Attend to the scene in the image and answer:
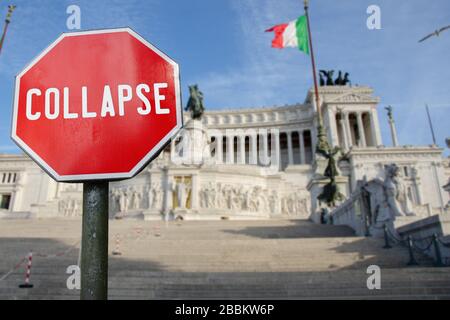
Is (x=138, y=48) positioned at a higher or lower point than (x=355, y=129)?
lower

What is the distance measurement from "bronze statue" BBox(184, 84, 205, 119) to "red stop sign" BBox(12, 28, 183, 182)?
3936cm

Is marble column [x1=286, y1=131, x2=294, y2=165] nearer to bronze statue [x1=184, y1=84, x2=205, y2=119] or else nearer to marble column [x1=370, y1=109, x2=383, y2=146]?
marble column [x1=370, y1=109, x2=383, y2=146]

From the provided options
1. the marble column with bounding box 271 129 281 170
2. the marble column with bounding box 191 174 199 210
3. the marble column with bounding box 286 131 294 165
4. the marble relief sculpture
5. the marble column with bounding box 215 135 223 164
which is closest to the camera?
the marble column with bounding box 191 174 199 210

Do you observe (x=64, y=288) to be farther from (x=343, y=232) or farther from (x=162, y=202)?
(x=162, y=202)

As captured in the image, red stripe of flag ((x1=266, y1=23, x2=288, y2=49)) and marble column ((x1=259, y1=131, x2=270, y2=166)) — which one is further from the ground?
marble column ((x1=259, y1=131, x2=270, y2=166))

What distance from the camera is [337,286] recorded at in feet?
25.8

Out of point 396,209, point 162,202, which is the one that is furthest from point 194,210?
point 396,209

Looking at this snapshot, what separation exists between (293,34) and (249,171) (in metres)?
14.7

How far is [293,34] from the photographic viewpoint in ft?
120

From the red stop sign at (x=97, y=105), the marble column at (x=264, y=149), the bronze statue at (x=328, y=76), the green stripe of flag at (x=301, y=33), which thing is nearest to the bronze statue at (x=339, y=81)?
the bronze statue at (x=328, y=76)

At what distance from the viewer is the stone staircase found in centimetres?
786

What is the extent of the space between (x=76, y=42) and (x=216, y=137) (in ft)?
262

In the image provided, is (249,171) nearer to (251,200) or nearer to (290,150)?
(251,200)

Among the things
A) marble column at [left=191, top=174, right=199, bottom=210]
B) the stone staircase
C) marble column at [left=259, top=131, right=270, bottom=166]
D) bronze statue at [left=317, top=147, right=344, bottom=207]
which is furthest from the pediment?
the stone staircase
